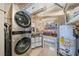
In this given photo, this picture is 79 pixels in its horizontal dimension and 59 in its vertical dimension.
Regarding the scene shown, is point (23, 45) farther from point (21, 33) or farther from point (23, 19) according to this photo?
point (23, 19)

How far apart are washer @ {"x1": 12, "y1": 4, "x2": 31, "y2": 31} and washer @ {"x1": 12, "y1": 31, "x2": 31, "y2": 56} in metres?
0.06

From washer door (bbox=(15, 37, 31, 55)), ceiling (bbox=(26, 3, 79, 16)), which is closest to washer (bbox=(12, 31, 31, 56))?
washer door (bbox=(15, 37, 31, 55))

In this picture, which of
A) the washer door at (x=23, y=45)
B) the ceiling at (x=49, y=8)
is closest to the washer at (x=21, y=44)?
the washer door at (x=23, y=45)

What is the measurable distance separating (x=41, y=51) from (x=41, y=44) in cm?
8

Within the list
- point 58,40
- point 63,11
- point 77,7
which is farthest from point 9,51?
point 77,7

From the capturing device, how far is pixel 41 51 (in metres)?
1.45

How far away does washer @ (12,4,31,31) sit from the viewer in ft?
4.71

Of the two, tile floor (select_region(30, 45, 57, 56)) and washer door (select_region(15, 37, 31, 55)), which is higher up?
washer door (select_region(15, 37, 31, 55))

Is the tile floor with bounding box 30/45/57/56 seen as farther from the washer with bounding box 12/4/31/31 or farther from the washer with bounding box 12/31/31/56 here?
the washer with bounding box 12/4/31/31

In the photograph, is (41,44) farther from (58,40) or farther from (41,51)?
(58,40)

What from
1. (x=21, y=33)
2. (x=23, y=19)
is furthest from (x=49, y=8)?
(x=21, y=33)

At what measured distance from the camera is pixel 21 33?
1.45m

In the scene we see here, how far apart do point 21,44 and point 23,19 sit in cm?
28

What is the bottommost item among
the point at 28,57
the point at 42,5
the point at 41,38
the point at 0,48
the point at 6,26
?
the point at 28,57
